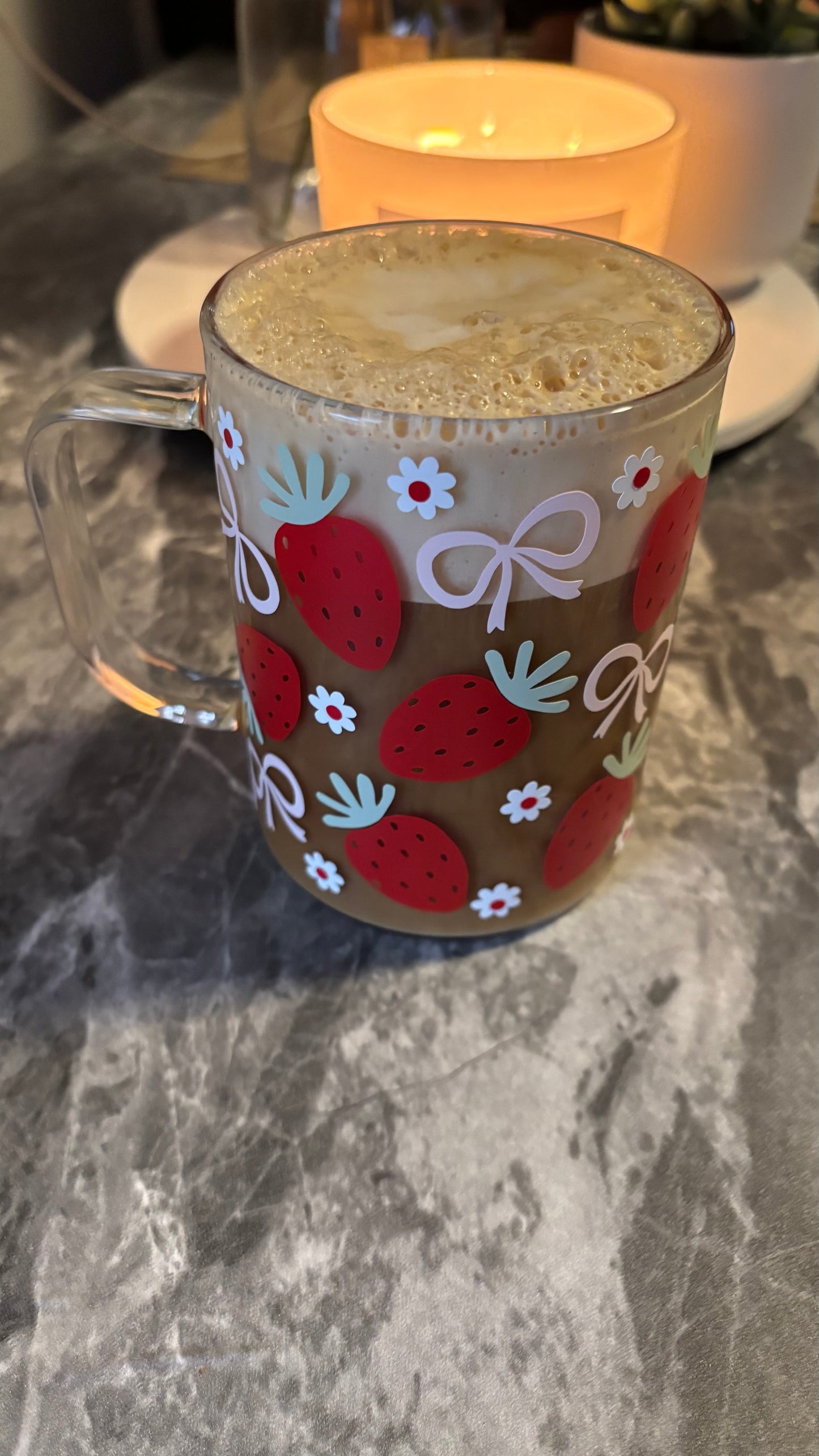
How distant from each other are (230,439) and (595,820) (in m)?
0.18

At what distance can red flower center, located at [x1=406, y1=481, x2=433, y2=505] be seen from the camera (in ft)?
0.88

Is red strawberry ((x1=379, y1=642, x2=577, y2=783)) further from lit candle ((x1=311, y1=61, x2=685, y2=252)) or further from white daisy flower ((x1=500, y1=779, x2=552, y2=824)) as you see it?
lit candle ((x1=311, y1=61, x2=685, y2=252))

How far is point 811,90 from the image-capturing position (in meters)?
0.63

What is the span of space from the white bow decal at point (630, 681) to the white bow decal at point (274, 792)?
0.36 feet

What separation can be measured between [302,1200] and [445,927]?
107 mm

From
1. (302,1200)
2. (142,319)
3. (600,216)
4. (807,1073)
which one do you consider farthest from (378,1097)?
(142,319)

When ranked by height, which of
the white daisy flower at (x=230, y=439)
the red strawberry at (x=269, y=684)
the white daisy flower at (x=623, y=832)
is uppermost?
the white daisy flower at (x=230, y=439)

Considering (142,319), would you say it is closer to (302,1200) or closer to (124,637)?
(124,637)

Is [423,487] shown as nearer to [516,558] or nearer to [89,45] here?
[516,558]

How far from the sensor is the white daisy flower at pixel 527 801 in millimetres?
341

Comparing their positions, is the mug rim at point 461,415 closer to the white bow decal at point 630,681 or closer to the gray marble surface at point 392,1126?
the white bow decal at point 630,681

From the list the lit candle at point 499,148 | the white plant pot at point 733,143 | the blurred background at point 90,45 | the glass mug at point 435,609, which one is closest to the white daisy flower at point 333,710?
the glass mug at point 435,609

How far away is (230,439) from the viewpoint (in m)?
0.30

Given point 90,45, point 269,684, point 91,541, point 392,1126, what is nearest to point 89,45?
point 90,45
